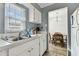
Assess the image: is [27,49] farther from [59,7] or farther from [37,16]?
[59,7]

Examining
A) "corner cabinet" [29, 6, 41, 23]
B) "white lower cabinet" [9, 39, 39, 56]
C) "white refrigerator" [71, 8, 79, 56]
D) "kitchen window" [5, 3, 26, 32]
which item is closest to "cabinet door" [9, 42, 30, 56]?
"white lower cabinet" [9, 39, 39, 56]

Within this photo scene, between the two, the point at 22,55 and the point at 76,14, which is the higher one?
the point at 76,14

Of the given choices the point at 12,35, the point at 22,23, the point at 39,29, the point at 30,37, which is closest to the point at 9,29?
the point at 12,35

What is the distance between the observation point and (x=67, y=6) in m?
1.62

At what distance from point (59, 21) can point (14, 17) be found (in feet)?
2.09

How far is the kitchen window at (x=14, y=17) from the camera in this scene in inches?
60.3

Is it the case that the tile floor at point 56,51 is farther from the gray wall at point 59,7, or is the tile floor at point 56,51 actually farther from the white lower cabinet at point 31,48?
the gray wall at point 59,7

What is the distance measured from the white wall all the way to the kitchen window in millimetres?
393

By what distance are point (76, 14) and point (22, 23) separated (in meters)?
0.77

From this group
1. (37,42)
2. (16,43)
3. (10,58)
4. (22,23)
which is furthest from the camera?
(37,42)

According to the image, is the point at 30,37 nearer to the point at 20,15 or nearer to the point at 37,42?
the point at 37,42

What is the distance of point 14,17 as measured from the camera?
1590 mm

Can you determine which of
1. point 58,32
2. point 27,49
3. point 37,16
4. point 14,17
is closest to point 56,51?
point 58,32

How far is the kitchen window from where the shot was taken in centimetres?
153
